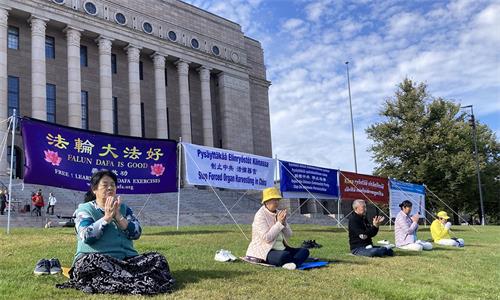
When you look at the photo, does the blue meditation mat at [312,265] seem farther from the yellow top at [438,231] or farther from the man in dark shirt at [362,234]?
the yellow top at [438,231]

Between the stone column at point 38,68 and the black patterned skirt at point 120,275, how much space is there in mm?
34824

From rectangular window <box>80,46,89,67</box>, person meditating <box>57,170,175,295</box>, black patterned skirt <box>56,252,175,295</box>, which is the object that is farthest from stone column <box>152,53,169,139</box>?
black patterned skirt <box>56,252,175,295</box>

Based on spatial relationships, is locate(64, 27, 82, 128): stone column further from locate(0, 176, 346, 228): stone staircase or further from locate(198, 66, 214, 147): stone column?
locate(198, 66, 214, 147): stone column

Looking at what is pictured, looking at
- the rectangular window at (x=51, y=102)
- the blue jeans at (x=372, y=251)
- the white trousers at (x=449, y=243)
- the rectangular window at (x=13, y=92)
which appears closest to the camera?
the blue jeans at (x=372, y=251)

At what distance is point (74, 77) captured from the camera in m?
40.8

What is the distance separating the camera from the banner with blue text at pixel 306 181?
62.0 ft

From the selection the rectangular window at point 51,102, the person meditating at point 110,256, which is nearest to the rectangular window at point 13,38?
the rectangular window at point 51,102

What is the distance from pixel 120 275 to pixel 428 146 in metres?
38.1

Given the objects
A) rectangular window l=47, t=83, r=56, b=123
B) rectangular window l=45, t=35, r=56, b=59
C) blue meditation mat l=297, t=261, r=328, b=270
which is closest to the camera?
blue meditation mat l=297, t=261, r=328, b=270

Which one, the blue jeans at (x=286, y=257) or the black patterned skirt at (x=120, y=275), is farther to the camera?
the blue jeans at (x=286, y=257)

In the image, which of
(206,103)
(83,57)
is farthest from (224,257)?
(206,103)

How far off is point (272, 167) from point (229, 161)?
2203 mm

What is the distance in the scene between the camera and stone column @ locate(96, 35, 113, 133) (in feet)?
139

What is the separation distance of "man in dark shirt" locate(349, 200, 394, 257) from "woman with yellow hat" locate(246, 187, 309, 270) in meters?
2.33
